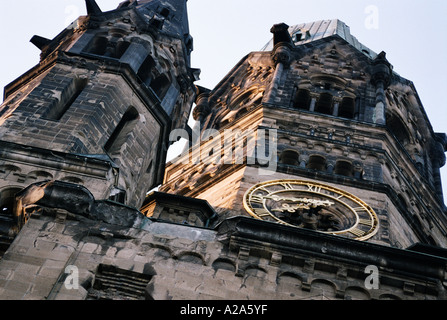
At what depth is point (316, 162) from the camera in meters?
22.7

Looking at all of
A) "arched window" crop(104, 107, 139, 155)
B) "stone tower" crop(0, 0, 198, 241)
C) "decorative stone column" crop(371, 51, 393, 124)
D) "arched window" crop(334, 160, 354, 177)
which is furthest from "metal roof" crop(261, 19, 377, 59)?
"arched window" crop(104, 107, 139, 155)

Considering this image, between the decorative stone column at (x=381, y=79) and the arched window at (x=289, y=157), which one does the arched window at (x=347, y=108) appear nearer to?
the decorative stone column at (x=381, y=79)

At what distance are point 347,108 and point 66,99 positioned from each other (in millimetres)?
10777

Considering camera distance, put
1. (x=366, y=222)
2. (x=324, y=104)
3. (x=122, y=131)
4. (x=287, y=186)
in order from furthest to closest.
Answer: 1. (x=324, y=104)
2. (x=122, y=131)
3. (x=287, y=186)
4. (x=366, y=222)

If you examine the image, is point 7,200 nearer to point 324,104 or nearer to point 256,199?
point 256,199

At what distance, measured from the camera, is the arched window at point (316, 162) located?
2242 cm

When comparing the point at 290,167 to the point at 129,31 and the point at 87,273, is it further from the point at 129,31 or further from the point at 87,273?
the point at 87,273

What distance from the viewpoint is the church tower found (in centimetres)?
1933

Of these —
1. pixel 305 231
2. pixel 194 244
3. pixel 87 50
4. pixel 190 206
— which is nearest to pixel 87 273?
Result: pixel 194 244

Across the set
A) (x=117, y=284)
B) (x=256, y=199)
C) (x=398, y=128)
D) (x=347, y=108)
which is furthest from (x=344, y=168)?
(x=117, y=284)

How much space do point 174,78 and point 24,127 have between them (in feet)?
25.7

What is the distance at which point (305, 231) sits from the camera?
14555mm

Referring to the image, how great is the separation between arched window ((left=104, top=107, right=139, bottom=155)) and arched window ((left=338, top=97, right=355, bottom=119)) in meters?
8.27
